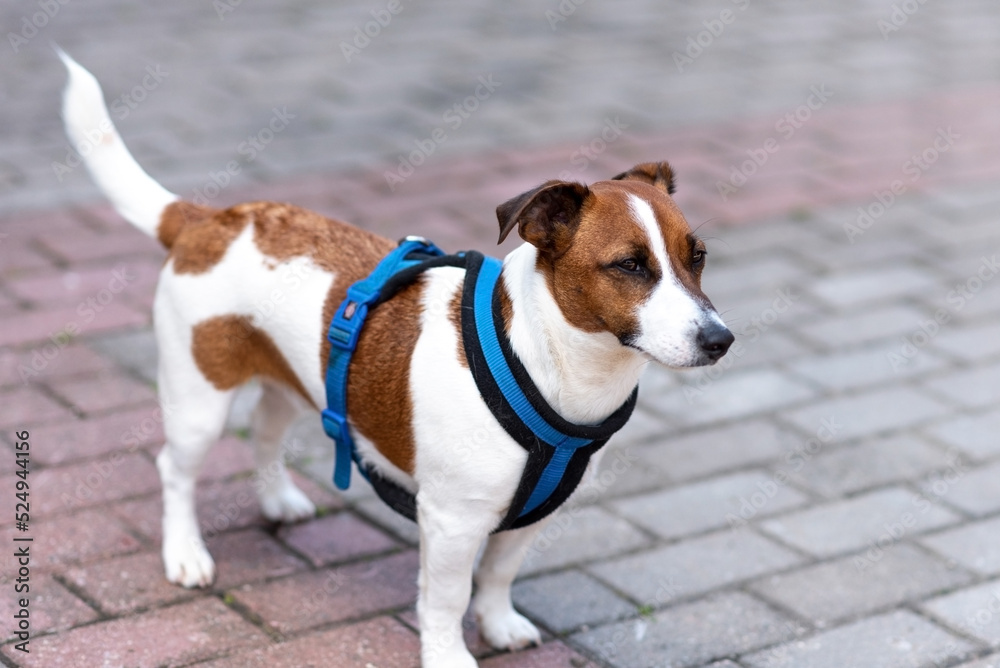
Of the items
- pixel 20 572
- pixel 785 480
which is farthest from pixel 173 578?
pixel 785 480

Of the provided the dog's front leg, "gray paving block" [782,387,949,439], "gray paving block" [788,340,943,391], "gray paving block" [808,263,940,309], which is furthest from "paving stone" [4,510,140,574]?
"gray paving block" [808,263,940,309]

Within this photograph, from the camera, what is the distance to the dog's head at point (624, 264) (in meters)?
2.50

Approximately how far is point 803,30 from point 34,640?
27.6ft

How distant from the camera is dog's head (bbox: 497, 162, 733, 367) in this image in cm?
250

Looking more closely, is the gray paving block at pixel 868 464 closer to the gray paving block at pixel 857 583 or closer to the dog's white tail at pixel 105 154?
the gray paving block at pixel 857 583

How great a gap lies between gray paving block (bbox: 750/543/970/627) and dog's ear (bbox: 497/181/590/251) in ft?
4.77

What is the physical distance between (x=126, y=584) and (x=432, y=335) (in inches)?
47.9

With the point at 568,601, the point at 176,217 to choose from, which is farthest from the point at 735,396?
the point at 176,217

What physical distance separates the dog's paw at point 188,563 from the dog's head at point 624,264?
140 cm

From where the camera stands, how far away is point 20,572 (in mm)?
3250

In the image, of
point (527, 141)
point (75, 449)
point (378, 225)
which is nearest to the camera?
point (75, 449)

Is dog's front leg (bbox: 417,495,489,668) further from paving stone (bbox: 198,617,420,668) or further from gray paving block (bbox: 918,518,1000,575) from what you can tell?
gray paving block (bbox: 918,518,1000,575)

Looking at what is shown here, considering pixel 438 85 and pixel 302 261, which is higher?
pixel 302 261

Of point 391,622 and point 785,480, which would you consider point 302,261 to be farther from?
point 785,480
